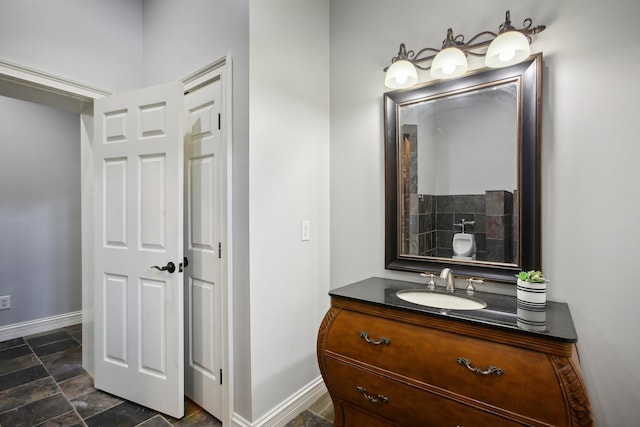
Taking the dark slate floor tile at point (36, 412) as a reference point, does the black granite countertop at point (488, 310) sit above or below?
above

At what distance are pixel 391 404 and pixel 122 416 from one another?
64.4 inches

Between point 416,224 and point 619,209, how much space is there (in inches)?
34.0

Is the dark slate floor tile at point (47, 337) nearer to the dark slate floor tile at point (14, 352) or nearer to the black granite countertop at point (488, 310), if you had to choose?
the dark slate floor tile at point (14, 352)

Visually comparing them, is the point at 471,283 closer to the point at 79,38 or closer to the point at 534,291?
the point at 534,291

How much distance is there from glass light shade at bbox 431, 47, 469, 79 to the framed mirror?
0.20 feet

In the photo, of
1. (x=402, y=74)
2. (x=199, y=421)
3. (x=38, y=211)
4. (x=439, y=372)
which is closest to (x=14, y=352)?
(x=38, y=211)

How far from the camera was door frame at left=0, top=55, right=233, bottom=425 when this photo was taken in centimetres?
170

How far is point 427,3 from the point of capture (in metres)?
1.73

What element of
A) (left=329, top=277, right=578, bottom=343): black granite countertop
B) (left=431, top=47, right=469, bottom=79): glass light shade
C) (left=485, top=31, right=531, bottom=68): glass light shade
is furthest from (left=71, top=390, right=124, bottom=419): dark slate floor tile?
(left=485, top=31, right=531, bottom=68): glass light shade

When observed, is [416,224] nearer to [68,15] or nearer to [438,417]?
[438,417]

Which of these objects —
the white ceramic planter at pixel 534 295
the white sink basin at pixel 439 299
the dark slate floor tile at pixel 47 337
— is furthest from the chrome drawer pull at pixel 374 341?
the dark slate floor tile at pixel 47 337

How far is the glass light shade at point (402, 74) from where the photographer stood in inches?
66.9

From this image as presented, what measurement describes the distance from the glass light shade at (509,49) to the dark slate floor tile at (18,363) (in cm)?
380

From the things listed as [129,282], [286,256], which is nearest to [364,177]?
[286,256]
